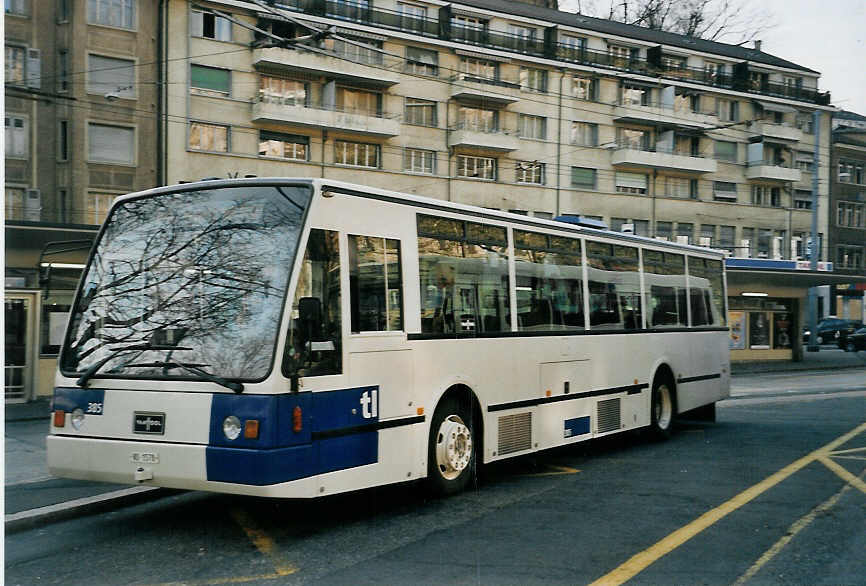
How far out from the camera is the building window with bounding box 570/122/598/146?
52250mm

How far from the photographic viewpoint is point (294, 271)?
716cm

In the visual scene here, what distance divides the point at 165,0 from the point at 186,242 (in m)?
34.2

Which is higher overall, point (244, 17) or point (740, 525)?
point (244, 17)

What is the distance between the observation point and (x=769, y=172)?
5997cm

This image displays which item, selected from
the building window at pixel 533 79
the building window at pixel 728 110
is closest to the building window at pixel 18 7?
the building window at pixel 533 79

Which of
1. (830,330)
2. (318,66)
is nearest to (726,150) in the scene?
(830,330)

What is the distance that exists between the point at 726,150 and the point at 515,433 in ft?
177

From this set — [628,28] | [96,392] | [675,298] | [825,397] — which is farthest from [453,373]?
[628,28]

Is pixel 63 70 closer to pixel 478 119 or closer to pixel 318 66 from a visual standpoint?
pixel 318 66

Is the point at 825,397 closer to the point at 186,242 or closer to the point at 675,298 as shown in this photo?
the point at 675,298

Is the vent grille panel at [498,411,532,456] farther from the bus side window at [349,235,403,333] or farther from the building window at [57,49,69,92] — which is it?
the building window at [57,49,69,92]

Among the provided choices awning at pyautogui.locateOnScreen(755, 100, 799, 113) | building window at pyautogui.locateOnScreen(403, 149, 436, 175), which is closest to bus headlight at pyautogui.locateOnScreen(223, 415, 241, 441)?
building window at pyautogui.locateOnScreen(403, 149, 436, 175)

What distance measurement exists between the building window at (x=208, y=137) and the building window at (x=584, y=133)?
807 inches

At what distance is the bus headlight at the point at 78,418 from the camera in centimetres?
747
